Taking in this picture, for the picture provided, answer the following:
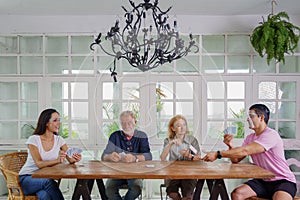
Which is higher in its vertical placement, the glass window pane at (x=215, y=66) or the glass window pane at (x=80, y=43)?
the glass window pane at (x=80, y=43)

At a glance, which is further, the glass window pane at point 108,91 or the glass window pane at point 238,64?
the glass window pane at point 238,64

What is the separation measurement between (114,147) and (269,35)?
2.04m

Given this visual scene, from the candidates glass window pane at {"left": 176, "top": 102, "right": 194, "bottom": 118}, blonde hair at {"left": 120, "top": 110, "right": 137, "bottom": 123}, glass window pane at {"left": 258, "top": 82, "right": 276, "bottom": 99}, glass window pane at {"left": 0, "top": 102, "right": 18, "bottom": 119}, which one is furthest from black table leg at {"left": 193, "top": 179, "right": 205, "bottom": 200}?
glass window pane at {"left": 0, "top": 102, "right": 18, "bottom": 119}

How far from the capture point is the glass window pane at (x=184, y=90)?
4.59 m

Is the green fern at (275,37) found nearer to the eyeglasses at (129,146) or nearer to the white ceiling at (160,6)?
the white ceiling at (160,6)

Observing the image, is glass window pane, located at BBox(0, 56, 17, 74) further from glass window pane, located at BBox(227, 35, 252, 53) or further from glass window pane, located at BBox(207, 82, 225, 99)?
glass window pane, located at BBox(227, 35, 252, 53)

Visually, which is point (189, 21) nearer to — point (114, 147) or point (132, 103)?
point (132, 103)

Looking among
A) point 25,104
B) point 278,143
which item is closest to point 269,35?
point 278,143

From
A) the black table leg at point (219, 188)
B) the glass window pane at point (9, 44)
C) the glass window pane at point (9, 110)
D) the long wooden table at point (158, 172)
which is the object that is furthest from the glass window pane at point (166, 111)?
the glass window pane at point (9, 44)

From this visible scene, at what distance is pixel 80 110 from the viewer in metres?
4.93

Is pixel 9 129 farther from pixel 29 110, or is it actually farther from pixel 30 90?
pixel 30 90

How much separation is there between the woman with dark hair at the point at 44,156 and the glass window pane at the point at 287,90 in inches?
104

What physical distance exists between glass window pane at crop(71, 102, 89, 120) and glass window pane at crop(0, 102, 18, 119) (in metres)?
0.70

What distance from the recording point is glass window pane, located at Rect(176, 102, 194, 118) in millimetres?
4613
